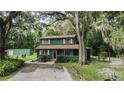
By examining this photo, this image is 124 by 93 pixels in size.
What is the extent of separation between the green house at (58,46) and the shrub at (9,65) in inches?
19.5

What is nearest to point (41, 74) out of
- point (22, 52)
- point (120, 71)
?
point (22, 52)

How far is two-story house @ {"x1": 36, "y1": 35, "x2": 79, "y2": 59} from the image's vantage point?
5480mm

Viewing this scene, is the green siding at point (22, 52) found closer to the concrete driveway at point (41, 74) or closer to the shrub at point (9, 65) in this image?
the shrub at point (9, 65)

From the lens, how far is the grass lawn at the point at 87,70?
5.27 m

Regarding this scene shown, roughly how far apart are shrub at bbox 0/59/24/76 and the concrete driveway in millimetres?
136

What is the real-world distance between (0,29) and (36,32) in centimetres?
81

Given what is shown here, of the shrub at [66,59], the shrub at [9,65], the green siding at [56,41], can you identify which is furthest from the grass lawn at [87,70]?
the shrub at [9,65]

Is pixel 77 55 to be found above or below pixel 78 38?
below

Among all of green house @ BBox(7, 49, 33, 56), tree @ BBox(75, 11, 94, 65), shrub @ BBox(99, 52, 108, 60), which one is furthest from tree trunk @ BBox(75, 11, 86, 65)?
green house @ BBox(7, 49, 33, 56)

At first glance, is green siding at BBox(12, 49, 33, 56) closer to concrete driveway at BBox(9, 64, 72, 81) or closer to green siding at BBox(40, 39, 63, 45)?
concrete driveway at BBox(9, 64, 72, 81)
